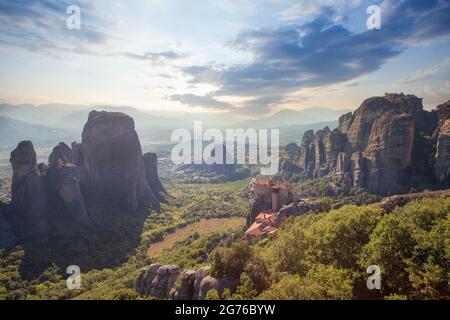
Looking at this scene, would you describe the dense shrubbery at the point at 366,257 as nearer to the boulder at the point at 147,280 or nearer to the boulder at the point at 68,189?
the boulder at the point at 147,280

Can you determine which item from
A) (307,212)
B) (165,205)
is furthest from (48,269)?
(165,205)

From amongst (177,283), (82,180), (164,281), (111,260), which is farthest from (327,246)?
(82,180)

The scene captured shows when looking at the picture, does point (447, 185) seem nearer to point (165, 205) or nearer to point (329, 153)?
point (329, 153)

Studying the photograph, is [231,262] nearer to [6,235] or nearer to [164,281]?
[164,281]

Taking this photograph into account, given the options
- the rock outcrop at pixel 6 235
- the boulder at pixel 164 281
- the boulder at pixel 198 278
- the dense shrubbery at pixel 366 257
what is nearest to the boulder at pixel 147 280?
the boulder at pixel 164 281

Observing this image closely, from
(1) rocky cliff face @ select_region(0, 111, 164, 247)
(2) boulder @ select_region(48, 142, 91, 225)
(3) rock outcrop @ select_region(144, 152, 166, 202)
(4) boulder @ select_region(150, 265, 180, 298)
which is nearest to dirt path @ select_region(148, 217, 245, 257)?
(1) rocky cliff face @ select_region(0, 111, 164, 247)

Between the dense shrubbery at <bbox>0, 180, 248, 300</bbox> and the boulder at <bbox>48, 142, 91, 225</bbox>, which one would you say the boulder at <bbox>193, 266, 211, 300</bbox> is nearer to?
the dense shrubbery at <bbox>0, 180, 248, 300</bbox>
